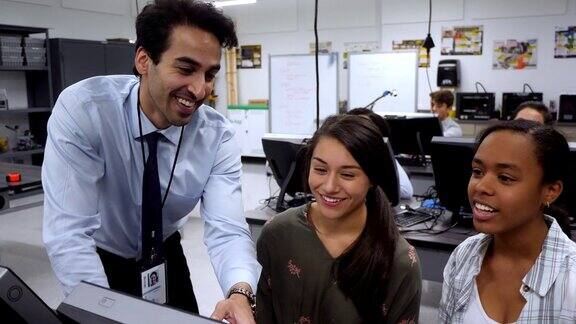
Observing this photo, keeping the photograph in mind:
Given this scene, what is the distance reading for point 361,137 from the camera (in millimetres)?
1388

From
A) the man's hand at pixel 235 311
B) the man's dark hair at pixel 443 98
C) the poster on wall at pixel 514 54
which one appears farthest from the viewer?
the poster on wall at pixel 514 54

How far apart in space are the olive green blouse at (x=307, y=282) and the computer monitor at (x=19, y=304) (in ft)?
3.15

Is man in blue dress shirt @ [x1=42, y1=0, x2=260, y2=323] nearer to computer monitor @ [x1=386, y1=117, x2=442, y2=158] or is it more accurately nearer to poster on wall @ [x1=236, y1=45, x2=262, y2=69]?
computer monitor @ [x1=386, y1=117, x2=442, y2=158]

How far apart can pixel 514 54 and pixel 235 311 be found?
625cm

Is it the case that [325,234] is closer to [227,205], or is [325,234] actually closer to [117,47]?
[227,205]

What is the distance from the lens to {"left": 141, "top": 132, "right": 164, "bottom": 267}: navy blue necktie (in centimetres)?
137

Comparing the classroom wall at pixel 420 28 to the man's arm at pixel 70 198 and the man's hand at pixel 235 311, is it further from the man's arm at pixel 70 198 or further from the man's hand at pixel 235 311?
the man's hand at pixel 235 311

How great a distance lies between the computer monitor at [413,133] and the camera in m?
3.45

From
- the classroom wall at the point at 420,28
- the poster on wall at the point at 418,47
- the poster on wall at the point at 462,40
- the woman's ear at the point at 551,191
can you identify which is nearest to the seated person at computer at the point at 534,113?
the woman's ear at the point at 551,191

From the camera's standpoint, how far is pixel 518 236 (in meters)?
1.26

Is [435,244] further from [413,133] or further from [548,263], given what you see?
[413,133]

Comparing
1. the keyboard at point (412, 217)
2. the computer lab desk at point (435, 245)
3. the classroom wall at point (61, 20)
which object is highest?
the classroom wall at point (61, 20)

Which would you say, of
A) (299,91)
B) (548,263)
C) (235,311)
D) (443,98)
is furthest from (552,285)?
(299,91)

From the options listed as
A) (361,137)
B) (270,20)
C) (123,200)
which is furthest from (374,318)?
(270,20)
